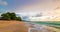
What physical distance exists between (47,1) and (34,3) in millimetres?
178

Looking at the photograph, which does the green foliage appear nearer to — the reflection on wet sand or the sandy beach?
the sandy beach

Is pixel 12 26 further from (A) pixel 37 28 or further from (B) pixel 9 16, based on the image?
(A) pixel 37 28

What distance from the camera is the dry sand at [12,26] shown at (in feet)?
4.85

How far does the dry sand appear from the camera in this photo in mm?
1479

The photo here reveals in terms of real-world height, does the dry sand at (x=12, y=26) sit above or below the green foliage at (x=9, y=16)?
below

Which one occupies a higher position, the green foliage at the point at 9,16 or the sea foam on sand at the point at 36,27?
the green foliage at the point at 9,16

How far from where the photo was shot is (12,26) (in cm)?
150

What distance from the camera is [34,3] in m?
1.59

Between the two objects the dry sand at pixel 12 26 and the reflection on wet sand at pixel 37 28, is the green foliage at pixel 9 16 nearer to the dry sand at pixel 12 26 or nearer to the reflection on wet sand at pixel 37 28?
the dry sand at pixel 12 26

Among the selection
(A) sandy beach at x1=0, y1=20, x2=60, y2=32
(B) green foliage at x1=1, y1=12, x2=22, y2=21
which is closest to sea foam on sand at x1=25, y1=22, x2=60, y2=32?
(A) sandy beach at x1=0, y1=20, x2=60, y2=32

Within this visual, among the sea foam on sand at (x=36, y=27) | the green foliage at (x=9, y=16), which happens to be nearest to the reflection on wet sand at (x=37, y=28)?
the sea foam on sand at (x=36, y=27)

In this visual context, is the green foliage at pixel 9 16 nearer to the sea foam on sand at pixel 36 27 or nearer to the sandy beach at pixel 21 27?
the sandy beach at pixel 21 27

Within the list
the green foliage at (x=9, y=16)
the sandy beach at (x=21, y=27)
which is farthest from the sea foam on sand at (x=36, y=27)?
the green foliage at (x=9, y=16)

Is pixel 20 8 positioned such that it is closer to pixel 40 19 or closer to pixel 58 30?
pixel 40 19
